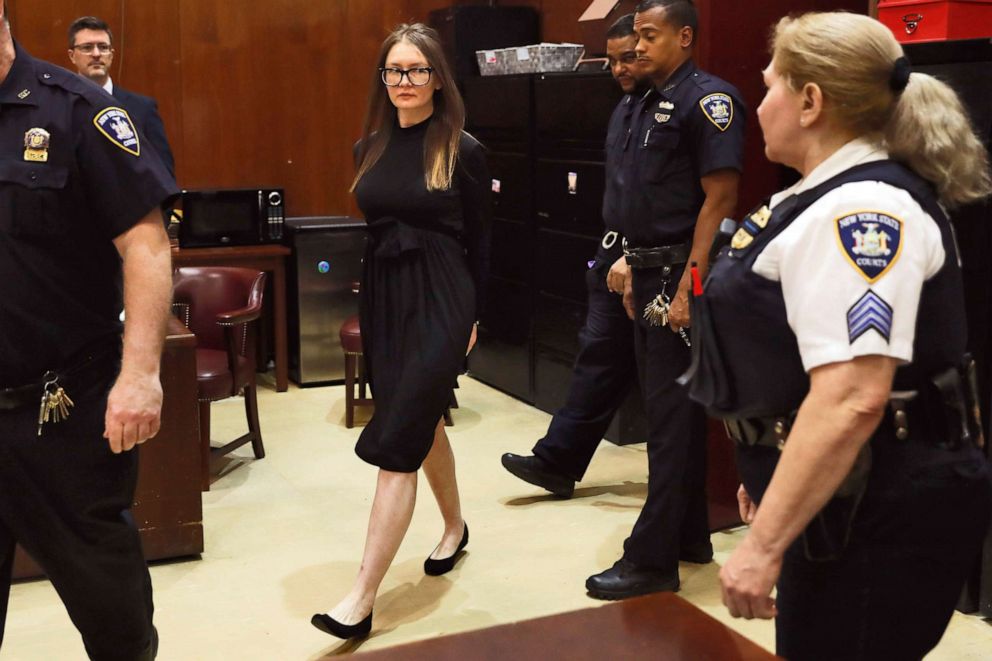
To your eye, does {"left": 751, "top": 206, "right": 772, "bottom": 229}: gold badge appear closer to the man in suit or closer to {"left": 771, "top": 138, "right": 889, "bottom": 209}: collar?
{"left": 771, "top": 138, "right": 889, "bottom": 209}: collar

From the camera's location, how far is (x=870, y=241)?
1.62 meters

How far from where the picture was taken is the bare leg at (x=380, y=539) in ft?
10.7

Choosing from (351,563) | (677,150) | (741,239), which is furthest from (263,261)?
(741,239)

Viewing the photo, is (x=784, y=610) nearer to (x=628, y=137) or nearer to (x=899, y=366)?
(x=899, y=366)

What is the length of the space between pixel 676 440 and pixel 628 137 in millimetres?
920

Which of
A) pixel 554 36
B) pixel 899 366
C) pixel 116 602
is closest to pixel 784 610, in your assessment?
pixel 899 366

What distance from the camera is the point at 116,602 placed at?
2387 millimetres

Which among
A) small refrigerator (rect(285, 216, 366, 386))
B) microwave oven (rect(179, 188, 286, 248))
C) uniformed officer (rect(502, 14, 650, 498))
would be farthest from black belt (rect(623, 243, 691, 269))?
microwave oven (rect(179, 188, 286, 248))

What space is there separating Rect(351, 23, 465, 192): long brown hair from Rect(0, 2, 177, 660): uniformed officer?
107 cm

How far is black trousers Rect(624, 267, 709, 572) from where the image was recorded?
3490 mm

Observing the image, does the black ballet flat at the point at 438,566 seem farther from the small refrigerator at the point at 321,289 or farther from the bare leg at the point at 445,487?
the small refrigerator at the point at 321,289

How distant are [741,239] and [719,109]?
176 centimetres

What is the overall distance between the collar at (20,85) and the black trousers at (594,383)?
2187 millimetres

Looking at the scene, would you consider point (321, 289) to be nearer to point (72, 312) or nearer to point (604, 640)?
point (72, 312)
